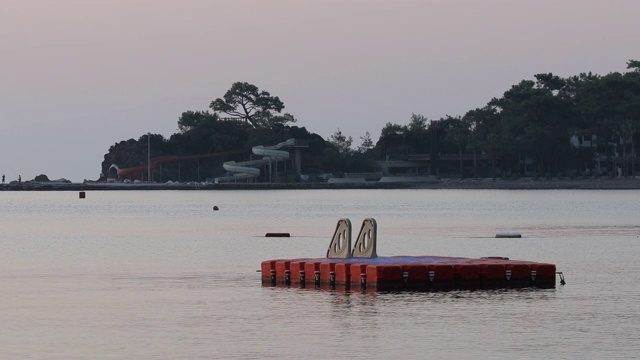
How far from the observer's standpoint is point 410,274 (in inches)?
2057

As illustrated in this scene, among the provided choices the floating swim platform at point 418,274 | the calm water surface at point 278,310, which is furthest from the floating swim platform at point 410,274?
the calm water surface at point 278,310

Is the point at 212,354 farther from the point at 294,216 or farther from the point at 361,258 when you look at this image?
the point at 294,216

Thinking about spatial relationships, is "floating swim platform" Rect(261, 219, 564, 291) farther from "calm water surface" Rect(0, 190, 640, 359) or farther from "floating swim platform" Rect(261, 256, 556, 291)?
"calm water surface" Rect(0, 190, 640, 359)

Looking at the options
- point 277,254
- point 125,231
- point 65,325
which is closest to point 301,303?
point 65,325

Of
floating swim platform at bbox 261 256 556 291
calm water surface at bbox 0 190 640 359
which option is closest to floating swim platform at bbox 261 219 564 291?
floating swim platform at bbox 261 256 556 291

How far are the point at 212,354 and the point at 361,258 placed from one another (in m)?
20.8

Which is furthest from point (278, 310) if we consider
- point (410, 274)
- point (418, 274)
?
point (418, 274)

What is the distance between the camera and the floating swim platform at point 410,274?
2042 inches

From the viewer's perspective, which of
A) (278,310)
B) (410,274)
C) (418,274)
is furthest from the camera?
(418,274)

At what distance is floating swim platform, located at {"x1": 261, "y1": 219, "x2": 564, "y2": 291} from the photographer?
51875 millimetres

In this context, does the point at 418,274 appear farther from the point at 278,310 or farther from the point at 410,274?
the point at 278,310

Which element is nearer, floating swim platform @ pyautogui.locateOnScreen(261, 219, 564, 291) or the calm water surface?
the calm water surface

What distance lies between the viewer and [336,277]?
175 feet

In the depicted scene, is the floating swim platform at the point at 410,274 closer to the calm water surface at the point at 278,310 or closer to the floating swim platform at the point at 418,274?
the floating swim platform at the point at 418,274
